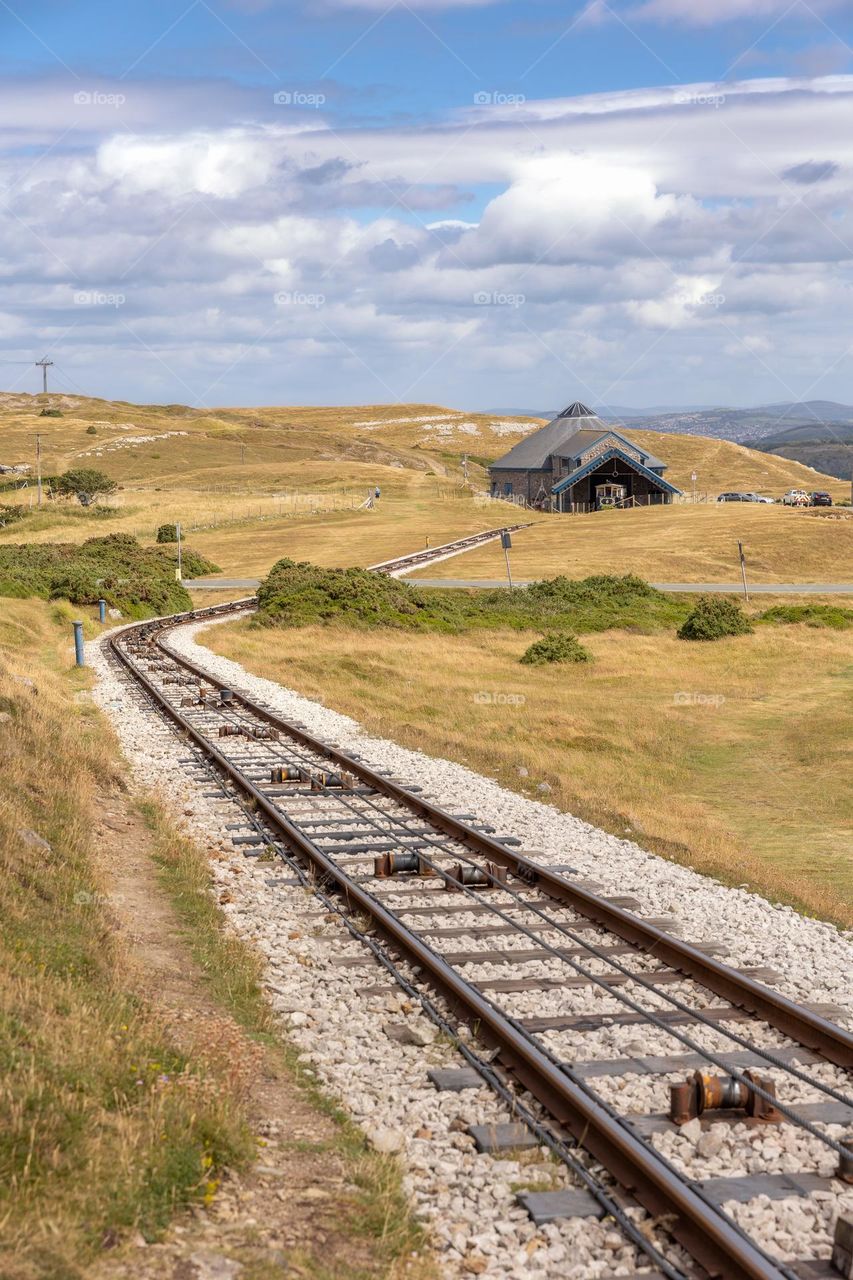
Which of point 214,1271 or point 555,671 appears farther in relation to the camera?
point 555,671

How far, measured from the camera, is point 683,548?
79000 millimetres

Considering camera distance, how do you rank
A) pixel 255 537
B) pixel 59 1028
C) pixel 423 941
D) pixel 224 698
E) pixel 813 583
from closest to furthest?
pixel 59 1028, pixel 423 941, pixel 224 698, pixel 813 583, pixel 255 537

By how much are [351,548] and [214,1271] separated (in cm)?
7627

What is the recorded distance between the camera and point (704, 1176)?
6465 mm

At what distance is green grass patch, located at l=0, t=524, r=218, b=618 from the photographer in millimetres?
50562

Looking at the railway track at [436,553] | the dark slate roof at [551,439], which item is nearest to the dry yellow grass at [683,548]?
the railway track at [436,553]

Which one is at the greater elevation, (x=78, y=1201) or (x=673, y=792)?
(x=78, y=1201)

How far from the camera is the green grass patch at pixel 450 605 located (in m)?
45.6

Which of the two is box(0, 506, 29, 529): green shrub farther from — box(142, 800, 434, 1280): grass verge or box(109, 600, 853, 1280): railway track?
box(142, 800, 434, 1280): grass verge

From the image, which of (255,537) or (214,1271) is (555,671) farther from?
(255,537)

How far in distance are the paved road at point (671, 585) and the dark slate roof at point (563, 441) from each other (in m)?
43.4

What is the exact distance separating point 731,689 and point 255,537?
5965 centimetres

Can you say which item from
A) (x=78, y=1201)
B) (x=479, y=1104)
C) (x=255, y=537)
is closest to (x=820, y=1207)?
(x=479, y=1104)

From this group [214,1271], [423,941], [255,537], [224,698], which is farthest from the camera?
[255,537]
